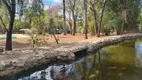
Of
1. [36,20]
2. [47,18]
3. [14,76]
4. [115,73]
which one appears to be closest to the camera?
[14,76]

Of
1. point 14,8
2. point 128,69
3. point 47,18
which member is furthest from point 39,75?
point 47,18

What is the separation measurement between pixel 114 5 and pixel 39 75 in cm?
1766

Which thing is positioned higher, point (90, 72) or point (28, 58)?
point (28, 58)

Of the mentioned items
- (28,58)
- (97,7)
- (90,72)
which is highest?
(97,7)

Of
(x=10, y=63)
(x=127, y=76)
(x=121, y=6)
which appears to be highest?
(x=121, y=6)

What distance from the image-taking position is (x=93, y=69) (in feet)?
26.9

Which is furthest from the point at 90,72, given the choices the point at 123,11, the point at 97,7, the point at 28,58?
the point at 123,11

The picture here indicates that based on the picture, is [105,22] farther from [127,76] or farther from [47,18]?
[127,76]

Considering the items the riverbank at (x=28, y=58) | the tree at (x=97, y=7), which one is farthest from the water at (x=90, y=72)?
the tree at (x=97, y=7)

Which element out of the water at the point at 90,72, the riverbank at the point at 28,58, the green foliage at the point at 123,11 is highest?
the green foliage at the point at 123,11

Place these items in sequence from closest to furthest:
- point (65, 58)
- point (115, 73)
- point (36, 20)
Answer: point (115, 73) < point (65, 58) < point (36, 20)

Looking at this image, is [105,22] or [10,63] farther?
[105,22]

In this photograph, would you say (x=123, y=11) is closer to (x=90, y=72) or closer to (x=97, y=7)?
(x=97, y=7)

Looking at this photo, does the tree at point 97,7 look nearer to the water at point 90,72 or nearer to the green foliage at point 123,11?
the green foliage at point 123,11
